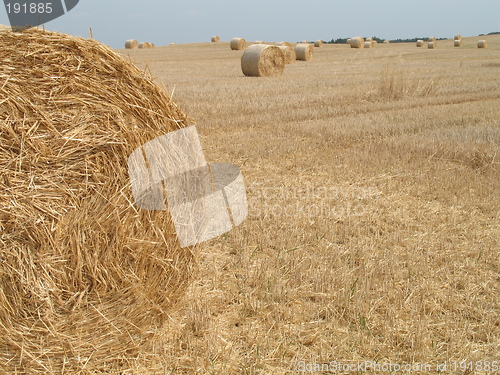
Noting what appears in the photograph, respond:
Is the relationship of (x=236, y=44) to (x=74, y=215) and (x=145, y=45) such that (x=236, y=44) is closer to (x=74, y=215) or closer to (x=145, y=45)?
(x=145, y=45)

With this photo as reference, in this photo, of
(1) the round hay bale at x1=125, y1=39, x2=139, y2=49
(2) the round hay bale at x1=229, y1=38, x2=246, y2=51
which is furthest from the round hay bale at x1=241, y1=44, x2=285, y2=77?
A: (1) the round hay bale at x1=125, y1=39, x2=139, y2=49

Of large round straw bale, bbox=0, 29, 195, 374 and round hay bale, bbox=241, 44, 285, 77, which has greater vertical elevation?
round hay bale, bbox=241, 44, 285, 77

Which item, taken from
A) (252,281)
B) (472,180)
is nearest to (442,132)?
(472,180)

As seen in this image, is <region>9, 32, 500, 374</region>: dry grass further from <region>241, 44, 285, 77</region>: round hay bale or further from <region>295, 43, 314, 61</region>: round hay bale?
<region>295, 43, 314, 61</region>: round hay bale

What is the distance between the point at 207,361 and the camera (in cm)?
249

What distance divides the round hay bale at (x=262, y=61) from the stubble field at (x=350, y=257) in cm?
889

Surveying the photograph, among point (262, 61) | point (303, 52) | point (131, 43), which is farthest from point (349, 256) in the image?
point (131, 43)

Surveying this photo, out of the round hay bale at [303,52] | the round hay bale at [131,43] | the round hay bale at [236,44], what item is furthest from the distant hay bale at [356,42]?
the round hay bale at [131,43]

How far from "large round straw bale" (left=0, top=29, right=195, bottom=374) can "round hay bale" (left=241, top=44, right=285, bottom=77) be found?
46.6ft

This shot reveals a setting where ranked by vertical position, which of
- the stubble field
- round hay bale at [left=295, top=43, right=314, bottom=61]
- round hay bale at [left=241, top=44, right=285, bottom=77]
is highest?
round hay bale at [left=295, top=43, right=314, bottom=61]

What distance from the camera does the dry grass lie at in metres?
2.61

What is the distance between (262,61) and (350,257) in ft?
45.3

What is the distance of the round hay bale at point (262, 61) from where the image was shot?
53.8ft

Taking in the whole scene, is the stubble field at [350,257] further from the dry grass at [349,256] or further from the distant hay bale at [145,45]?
the distant hay bale at [145,45]
